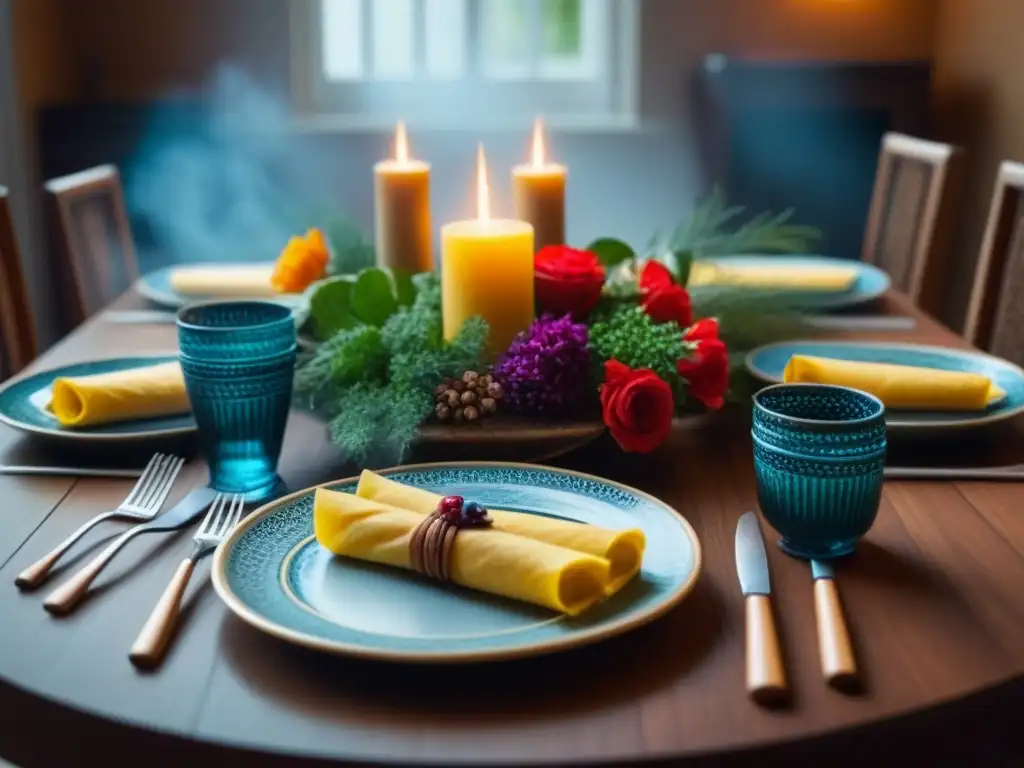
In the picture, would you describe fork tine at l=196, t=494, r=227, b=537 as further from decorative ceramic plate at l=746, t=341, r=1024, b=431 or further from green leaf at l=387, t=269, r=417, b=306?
decorative ceramic plate at l=746, t=341, r=1024, b=431

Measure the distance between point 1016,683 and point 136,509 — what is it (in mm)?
675

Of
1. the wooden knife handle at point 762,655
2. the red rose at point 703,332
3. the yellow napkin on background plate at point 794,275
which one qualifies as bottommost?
the yellow napkin on background plate at point 794,275

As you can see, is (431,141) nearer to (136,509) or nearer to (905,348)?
(905,348)

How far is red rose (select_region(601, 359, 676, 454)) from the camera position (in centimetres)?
102

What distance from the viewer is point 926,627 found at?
763 mm

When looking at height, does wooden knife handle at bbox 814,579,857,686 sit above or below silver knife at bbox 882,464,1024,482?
above

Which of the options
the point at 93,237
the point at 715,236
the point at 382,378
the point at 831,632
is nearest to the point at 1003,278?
the point at 715,236

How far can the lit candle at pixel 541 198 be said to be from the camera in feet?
4.77

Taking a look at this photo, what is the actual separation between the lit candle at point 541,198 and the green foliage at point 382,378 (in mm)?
320

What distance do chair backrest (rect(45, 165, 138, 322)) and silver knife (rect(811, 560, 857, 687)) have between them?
5.22 ft

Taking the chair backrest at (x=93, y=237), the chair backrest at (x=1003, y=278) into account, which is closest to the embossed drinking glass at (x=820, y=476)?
the chair backrest at (x=1003, y=278)

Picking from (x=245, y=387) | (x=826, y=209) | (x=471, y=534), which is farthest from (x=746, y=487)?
(x=826, y=209)

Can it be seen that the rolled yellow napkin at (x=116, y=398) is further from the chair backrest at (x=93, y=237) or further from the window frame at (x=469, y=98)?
the window frame at (x=469, y=98)

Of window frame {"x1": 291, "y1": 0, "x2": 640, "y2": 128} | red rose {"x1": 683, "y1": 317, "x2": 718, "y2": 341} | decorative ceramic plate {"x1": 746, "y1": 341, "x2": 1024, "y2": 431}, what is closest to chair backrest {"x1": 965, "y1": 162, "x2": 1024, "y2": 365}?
decorative ceramic plate {"x1": 746, "y1": 341, "x2": 1024, "y2": 431}
